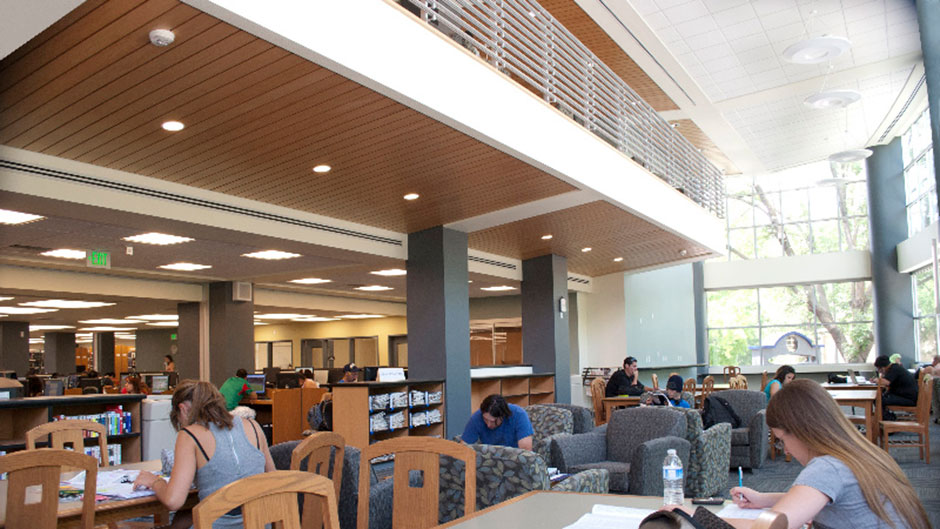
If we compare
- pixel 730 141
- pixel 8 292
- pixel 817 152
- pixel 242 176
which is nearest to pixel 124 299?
pixel 8 292

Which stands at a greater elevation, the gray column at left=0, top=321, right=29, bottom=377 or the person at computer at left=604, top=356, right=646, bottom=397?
the gray column at left=0, top=321, right=29, bottom=377

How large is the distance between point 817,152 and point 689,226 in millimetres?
7536

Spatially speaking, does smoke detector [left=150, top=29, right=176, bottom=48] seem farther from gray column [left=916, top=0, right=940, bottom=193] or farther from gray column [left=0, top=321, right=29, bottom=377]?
gray column [left=0, top=321, right=29, bottom=377]

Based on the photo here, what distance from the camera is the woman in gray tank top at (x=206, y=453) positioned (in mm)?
3426

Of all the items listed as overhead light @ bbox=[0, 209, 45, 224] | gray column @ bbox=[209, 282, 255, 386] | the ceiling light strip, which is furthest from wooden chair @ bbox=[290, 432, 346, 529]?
gray column @ bbox=[209, 282, 255, 386]

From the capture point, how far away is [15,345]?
18.5 m

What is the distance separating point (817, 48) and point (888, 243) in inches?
419

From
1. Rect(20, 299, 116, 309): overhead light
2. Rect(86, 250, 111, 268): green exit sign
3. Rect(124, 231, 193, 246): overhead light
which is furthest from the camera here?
Rect(20, 299, 116, 309): overhead light

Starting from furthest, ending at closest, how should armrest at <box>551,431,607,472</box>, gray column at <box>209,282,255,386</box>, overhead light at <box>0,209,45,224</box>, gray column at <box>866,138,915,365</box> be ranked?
gray column at <box>866,138,915,365</box> < gray column at <box>209,282,255,386</box> < overhead light at <box>0,209,45,224</box> < armrest at <box>551,431,607,472</box>

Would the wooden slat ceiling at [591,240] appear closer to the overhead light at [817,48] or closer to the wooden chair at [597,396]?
the wooden chair at [597,396]

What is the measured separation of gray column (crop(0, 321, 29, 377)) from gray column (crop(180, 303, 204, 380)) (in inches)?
257

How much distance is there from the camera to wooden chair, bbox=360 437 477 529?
268cm

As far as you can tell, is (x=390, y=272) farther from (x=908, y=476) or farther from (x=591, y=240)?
(x=908, y=476)

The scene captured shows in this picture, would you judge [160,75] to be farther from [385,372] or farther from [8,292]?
[8,292]
